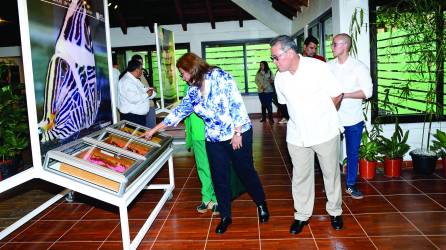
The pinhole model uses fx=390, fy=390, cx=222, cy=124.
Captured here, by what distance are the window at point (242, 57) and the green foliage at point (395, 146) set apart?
730cm

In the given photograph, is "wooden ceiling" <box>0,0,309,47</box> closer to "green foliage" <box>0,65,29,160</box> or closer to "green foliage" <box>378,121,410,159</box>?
"green foliage" <box>0,65,29,160</box>

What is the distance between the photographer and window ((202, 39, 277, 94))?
1167cm

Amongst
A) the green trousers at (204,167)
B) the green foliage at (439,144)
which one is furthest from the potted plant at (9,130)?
the green foliage at (439,144)

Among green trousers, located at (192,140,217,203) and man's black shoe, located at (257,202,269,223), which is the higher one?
green trousers, located at (192,140,217,203)

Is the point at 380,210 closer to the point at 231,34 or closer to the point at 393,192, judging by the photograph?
the point at 393,192

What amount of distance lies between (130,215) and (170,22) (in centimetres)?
871

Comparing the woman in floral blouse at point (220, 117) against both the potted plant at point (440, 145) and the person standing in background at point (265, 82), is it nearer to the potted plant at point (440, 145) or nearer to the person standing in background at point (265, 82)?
the potted plant at point (440, 145)

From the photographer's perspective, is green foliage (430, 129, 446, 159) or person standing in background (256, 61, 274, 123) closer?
green foliage (430, 129, 446, 159)

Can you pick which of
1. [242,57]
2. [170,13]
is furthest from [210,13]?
[242,57]

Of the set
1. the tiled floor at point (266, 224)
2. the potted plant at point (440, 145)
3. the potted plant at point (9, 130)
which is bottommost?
the tiled floor at point (266, 224)

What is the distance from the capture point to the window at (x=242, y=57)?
1167 cm

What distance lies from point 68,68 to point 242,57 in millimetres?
9140

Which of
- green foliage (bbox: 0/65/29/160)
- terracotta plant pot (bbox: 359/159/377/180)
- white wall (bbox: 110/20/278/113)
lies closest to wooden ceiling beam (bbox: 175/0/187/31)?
white wall (bbox: 110/20/278/113)

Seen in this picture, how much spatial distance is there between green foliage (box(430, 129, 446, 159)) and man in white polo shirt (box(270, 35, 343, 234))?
7.34ft
